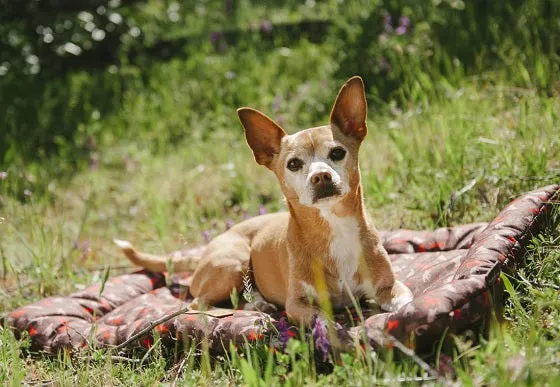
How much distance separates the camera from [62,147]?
294 inches

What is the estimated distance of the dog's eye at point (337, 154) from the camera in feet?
10.8

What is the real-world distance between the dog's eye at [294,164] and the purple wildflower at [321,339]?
0.87 metres

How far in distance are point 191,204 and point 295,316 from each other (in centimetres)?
273

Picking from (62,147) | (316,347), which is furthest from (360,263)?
(62,147)

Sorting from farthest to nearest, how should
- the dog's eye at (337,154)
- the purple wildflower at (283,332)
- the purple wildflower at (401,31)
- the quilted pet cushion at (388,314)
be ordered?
1. the purple wildflower at (401,31)
2. the dog's eye at (337,154)
3. the purple wildflower at (283,332)
4. the quilted pet cushion at (388,314)

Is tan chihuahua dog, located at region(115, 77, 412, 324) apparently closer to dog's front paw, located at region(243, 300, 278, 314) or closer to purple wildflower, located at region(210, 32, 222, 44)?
dog's front paw, located at region(243, 300, 278, 314)

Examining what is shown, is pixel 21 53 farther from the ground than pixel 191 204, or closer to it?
farther from the ground

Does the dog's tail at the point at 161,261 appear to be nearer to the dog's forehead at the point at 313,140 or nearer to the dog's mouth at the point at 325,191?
the dog's forehead at the point at 313,140

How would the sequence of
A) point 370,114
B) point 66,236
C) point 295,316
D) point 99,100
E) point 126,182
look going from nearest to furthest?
point 295,316, point 66,236, point 370,114, point 126,182, point 99,100

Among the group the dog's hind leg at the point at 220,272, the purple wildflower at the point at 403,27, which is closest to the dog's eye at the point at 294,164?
the dog's hind leg at the point at 220,272

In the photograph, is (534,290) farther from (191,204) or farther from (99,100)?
(99,100)

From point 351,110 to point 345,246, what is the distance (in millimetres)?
722

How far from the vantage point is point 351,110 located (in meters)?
3.44

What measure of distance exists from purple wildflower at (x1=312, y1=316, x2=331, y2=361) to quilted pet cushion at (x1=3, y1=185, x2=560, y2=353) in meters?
0.08
